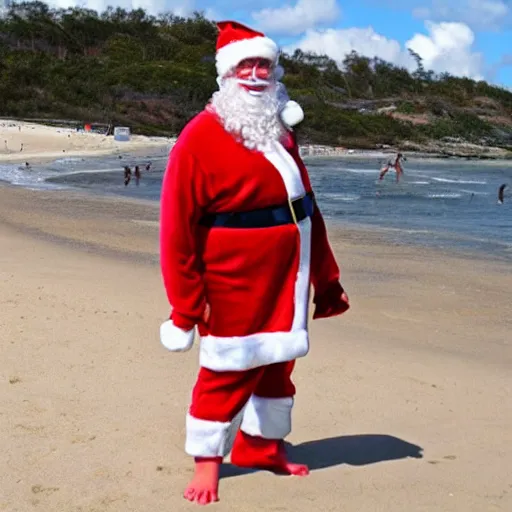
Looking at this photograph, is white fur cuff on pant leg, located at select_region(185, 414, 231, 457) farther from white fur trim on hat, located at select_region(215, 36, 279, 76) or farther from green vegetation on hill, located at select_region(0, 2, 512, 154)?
green vegetation on hill, located at select_region(0, 2, 512, 154)

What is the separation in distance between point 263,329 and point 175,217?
0.51 m

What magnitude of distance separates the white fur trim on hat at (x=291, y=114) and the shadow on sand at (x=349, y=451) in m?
1.35

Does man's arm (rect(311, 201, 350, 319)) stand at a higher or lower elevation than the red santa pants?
higher

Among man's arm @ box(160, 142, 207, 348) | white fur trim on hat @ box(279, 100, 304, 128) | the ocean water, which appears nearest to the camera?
man's arm @ box(160, 142, 207, 348)

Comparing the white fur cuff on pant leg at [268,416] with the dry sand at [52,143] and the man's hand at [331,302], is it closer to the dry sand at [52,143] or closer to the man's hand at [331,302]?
the man's hand at [331,302]

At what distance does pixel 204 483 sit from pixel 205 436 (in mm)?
166

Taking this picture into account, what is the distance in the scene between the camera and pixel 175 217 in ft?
9.65

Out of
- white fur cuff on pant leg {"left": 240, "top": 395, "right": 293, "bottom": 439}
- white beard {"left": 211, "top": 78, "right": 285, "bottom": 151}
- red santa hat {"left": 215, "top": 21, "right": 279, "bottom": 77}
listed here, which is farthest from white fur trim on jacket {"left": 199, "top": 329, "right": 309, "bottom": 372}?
red santa hat {"left": 215, "top": 21, "right": 279, "bottom": 77}

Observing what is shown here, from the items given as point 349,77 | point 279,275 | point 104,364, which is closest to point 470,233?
point 104,364

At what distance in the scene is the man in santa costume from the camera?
2959mm

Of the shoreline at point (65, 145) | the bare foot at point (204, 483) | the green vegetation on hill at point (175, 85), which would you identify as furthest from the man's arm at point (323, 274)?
the green vegetation on hill at point (175, 85)

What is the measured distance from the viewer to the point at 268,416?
3.32 metres

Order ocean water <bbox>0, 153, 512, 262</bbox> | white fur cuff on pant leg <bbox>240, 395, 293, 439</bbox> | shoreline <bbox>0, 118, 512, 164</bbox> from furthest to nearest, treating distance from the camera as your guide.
Answer: shoreline <bbox>0, 118, 512, 164</bbox> < ocean water <bbox>0, 153, 512, 262</bbox> < white fur cuff on pant leg <bbox>240, 395, 293, 439</bbox>

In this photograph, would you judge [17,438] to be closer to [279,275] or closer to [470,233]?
[279,275]
